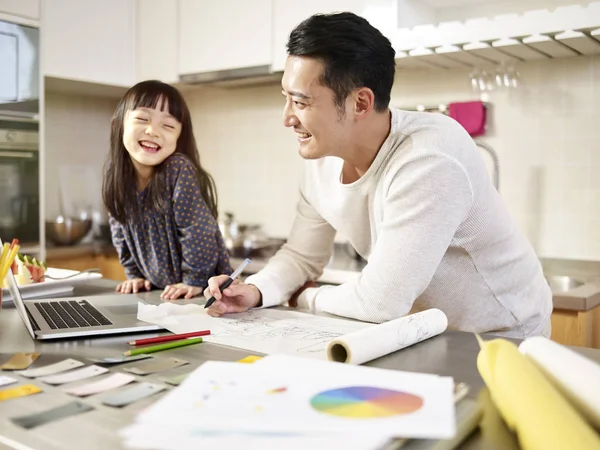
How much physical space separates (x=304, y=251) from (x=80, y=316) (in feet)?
1.87

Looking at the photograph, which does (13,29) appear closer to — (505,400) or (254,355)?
(254,355)

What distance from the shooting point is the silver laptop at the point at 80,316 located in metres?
1.04

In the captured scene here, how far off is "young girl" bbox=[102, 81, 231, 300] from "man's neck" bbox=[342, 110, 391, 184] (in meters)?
0.55

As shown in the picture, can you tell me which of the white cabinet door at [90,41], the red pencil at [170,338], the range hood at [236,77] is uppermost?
the white cabinet door at [90,41]

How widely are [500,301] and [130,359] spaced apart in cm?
82

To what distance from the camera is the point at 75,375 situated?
80 cm

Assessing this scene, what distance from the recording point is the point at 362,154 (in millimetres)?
1363

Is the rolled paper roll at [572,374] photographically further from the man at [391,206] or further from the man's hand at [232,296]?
the man's hand at [232,296]

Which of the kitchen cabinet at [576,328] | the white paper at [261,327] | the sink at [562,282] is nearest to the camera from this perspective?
the white paper at [261,327]

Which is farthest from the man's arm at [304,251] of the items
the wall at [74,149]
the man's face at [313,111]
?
the wall at [74,149]

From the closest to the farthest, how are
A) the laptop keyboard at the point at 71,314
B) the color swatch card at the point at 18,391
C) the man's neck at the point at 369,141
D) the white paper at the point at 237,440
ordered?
the white paper at the point at 237,440
the color swatch card at the point at 18,391
the laptop keyboard at the point at 71,314
the man's neck at the point at 369,141

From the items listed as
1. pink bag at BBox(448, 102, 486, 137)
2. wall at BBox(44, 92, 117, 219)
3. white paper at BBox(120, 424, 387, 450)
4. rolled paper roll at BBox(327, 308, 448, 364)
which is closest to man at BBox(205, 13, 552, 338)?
rolled paper roll at BBox(327, 308, 448, 364)

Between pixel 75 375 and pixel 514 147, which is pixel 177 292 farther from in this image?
pixel 514 147

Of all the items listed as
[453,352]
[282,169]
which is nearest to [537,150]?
[282,169]
